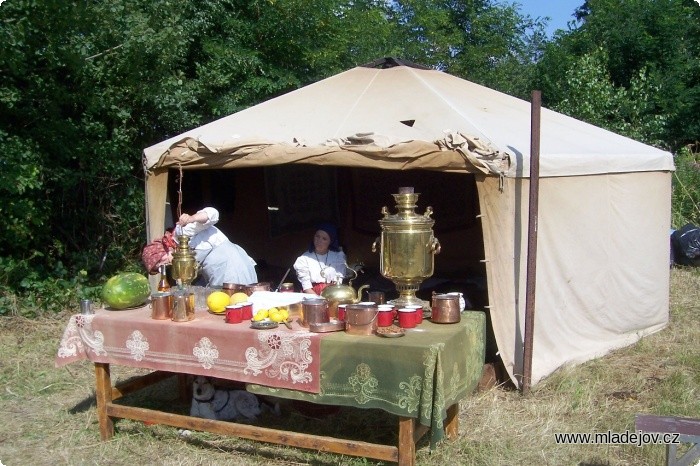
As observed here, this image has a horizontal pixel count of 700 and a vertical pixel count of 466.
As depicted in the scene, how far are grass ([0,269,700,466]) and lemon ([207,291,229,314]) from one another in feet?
2.51

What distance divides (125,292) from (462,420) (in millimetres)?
2020

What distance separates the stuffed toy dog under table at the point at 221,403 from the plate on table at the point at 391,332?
1273mm

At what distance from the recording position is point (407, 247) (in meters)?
3.66

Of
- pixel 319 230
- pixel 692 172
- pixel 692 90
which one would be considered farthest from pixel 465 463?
pixel 692 90

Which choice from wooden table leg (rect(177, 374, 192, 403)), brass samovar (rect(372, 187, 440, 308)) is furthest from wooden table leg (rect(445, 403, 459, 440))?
wooden table leg (rect(177, 374, 192, 403))

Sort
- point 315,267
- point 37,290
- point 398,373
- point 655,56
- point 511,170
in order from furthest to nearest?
point 655,56
point 37,290
point 315,267
point 511,170
point 398,373

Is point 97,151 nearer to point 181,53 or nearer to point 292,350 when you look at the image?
point 181,53

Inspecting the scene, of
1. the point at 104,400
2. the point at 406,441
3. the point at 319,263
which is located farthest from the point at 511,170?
the point at 104,400

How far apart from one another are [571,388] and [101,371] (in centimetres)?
283

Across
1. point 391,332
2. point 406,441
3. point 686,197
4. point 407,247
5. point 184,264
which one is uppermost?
point 686,197

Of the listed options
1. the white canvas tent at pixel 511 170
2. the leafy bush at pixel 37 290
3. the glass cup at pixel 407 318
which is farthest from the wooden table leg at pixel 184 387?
the leafy bush at pixel 37 290

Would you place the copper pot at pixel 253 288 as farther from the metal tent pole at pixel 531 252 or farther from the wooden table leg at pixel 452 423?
the metal tent pole at pixel 531 252

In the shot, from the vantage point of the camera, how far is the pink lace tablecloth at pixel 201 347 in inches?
130

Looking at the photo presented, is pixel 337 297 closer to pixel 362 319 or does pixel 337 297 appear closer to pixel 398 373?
pixel 362 319
